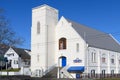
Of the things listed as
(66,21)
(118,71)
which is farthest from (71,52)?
(118,71)

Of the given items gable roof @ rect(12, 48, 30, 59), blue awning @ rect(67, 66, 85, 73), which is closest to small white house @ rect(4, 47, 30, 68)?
gable roof @ rect(12, 48, 30, 59)

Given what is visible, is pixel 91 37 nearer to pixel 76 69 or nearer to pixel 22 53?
pixel 76 69

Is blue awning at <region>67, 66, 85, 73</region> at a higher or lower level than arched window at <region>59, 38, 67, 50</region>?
lower

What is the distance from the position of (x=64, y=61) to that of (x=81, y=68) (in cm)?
560

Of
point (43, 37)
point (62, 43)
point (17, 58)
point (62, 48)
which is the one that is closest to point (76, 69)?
point (62, 48)

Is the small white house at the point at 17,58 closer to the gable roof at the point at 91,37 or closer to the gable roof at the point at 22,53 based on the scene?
the gable roof at the point at 22,53

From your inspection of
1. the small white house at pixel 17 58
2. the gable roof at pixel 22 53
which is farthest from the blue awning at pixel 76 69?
the gable roof at pixel 22 53

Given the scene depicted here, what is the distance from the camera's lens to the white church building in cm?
4872

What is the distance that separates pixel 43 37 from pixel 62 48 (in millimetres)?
4810

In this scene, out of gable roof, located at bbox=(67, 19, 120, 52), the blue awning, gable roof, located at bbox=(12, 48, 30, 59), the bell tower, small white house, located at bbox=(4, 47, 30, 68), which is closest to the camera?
the blue awning

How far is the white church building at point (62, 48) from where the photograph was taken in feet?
160

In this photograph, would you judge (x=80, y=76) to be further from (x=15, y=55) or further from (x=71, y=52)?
(x=15, y=55)

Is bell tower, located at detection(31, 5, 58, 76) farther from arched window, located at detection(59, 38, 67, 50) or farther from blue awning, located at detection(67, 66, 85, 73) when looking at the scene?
blue awning, located at detection(67, 66, 85, 73)


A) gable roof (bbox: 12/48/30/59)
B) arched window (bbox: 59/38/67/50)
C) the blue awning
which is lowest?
the blue awning
